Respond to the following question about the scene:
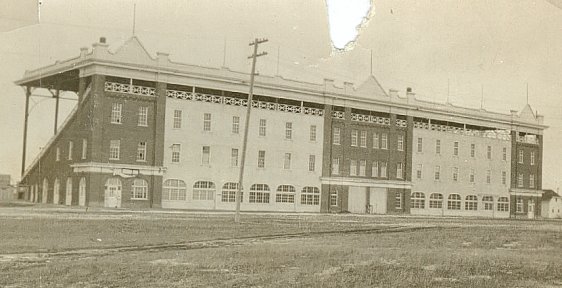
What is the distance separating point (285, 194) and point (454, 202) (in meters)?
13.2

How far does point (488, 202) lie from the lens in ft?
177

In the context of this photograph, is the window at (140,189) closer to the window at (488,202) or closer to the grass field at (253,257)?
the grass field at (253,257)

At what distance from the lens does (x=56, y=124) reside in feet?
149

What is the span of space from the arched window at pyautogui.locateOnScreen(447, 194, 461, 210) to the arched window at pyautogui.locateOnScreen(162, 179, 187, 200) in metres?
20.3

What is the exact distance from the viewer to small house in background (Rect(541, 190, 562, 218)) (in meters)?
68.8

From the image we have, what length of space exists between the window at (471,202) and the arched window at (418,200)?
3212 mm

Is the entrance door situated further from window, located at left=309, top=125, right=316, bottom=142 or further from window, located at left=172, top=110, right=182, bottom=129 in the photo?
window, located at left=309, top=125, right=316, bottom=142

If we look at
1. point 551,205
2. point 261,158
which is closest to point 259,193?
point 261,158

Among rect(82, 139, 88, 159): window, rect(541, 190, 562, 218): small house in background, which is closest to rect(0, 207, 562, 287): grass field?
rect(82, 139, 88, 159): window

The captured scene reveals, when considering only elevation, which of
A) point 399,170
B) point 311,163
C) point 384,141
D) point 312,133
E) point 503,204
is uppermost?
point 312,133

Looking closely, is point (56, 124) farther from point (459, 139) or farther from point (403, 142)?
point (459, 139)

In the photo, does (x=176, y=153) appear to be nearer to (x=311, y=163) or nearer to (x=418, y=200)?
(x=311, y=163)

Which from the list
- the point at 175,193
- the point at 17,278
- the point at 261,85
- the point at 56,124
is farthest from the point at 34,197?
the point at 17,278

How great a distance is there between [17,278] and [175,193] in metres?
33.8
